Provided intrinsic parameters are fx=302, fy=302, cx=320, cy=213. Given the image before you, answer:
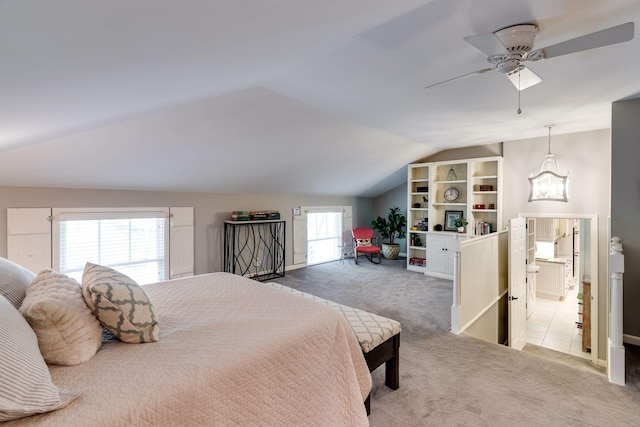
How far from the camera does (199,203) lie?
4898 millimetres

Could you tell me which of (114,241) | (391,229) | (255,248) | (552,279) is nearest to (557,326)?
(552,279)

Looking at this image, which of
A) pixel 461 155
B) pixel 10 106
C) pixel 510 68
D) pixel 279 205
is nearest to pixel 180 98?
pixel 10 106

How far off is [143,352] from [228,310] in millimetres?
578

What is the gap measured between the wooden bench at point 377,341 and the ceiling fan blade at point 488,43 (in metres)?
1.84

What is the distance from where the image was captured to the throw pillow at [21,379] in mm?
847

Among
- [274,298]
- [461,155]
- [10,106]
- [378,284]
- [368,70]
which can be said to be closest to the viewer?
[10,106]

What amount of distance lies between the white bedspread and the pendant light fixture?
3780 mm

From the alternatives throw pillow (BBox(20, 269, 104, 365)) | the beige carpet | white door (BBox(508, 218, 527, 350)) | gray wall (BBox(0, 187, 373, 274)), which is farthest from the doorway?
throw pillow (BBox(20, 269, 104, 365))

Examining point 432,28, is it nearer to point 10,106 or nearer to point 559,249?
point 10,106

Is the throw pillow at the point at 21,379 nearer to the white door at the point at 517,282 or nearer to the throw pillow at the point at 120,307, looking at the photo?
the throw pillow at the point at 120,307

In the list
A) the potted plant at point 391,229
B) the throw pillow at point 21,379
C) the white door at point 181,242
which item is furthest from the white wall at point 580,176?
the throw pillow at point 21,379

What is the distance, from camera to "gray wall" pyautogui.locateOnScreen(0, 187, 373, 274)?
11.4 feet

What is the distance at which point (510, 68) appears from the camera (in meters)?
1.94

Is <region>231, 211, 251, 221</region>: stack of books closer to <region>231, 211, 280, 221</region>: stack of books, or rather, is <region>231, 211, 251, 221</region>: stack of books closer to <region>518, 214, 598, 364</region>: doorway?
<region>231, 211, 280, 221</region>: stack of books
